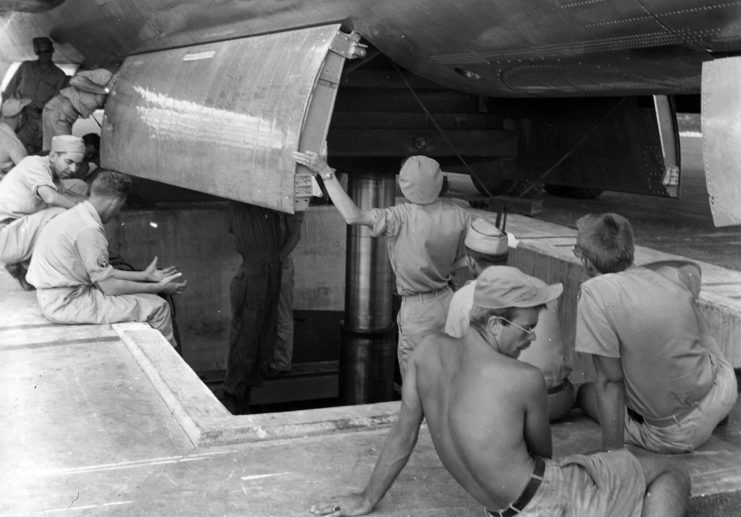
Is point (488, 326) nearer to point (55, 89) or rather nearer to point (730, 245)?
point (730, 245)

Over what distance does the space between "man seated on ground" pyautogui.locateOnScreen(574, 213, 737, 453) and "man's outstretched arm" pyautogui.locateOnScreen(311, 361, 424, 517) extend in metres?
0.98

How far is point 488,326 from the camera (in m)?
3.09

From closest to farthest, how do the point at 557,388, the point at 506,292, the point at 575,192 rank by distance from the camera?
1. the point at 506,292
2. the point at 557,388
3. the point at 575,192

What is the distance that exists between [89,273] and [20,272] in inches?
60.6

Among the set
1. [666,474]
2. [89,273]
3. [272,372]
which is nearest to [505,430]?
[666,474]

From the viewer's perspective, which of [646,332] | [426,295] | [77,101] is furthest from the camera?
[77,101]

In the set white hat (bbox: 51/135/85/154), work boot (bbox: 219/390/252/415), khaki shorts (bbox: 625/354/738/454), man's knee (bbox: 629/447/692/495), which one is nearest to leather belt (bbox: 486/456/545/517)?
man's knee (bbox: 629/447/692/495)

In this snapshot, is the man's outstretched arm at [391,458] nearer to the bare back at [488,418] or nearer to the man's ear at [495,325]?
the bare back at [488,418]

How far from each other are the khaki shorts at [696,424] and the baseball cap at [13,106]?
8.25 meters

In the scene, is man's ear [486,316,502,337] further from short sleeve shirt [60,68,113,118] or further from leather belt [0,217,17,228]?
short sleeve shirt [60,68,113,118]

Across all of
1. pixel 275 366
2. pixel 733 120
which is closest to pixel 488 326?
Result: pixel 733 120

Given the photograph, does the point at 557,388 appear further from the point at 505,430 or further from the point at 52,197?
the point at 52,197

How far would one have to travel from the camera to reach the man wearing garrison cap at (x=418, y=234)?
5.37 metres

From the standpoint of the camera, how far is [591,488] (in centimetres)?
319
